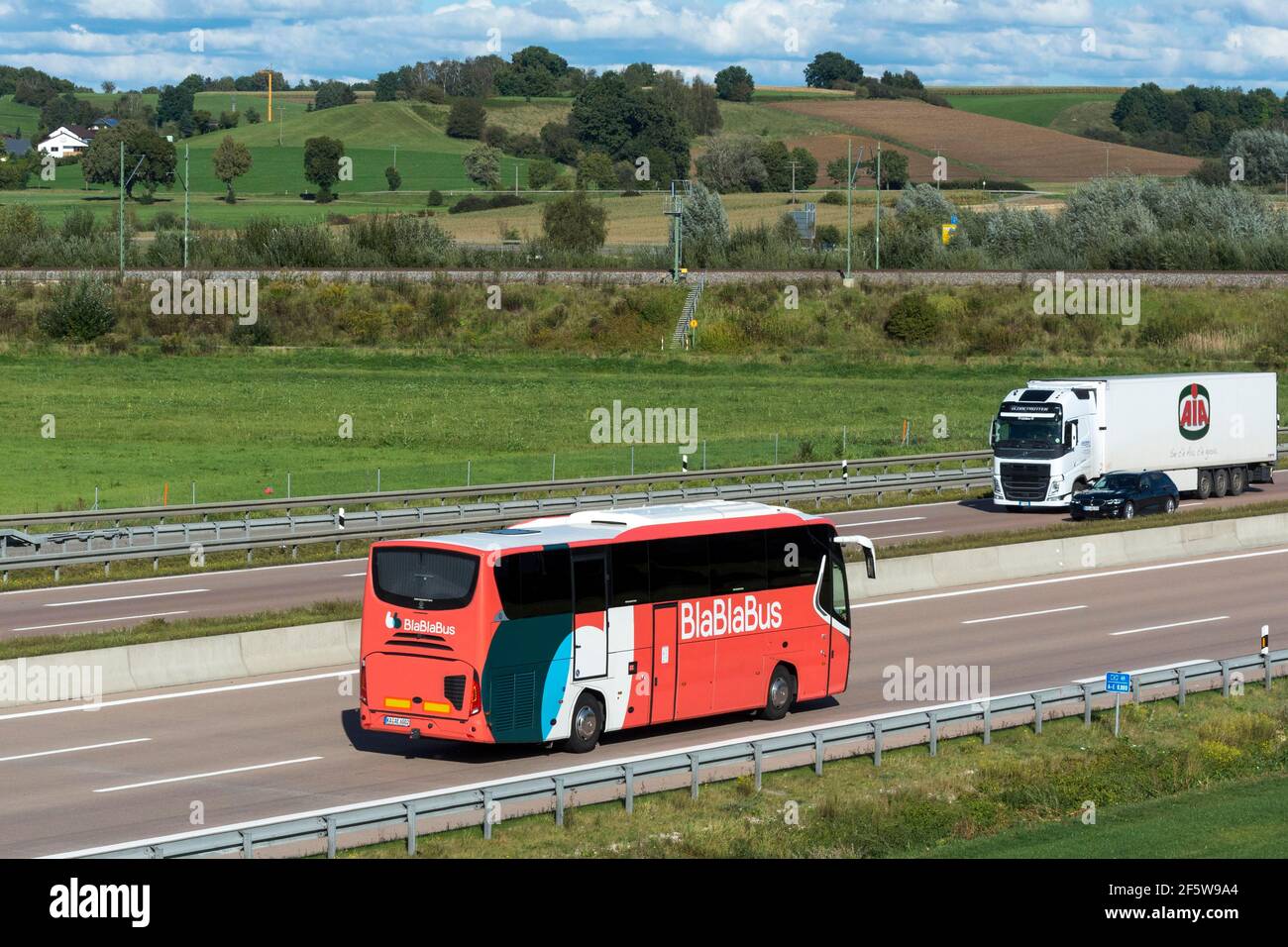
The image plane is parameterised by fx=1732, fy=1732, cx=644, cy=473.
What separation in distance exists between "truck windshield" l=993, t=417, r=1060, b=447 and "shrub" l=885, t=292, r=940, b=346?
4305cm

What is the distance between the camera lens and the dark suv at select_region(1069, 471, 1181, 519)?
4759cm

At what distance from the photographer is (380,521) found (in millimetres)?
43719

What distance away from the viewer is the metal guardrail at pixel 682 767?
16.7m

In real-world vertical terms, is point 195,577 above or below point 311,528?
below

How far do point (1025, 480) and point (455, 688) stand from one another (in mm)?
31552

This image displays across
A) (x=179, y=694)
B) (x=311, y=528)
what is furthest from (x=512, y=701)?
(x=311, y=528)

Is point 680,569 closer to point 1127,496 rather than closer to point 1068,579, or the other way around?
point 1068,579

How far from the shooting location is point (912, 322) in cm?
9306

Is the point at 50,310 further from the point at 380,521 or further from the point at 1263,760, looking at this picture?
the point at 1263,760

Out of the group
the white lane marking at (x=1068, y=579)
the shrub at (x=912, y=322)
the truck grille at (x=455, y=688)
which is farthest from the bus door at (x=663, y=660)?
the shrub at (x=912, y=322)

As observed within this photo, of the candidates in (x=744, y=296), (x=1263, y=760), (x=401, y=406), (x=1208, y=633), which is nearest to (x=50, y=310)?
(x=401, y=406)

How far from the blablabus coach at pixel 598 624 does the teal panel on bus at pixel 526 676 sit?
19 mm
